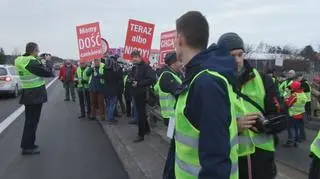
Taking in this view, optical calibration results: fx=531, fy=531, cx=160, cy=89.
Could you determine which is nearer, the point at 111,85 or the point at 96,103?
the point at 111,85

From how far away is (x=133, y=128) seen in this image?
1352 cm

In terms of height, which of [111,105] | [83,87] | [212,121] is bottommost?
[111,105]

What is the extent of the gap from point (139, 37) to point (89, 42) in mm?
2292

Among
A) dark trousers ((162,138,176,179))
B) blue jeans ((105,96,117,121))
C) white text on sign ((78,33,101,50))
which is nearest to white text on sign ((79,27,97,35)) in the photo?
white text on sign ((78,33,101,50))

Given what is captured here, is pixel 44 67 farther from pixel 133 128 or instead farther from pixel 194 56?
pixel 194 56

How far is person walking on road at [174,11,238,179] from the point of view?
274 centimetres

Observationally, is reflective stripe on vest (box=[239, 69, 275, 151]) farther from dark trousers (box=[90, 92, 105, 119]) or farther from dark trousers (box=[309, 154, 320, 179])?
dark trousers (box=[90, 92, 105, 119])

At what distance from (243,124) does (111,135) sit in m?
9.10

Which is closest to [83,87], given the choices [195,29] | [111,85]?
[111,85]

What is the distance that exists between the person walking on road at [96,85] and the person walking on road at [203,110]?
12254 mm

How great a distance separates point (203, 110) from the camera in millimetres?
2771

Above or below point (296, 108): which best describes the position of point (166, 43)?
above

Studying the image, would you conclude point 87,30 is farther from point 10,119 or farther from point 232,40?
point 232,40

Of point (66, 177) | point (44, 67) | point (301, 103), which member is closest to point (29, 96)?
point (44, 67)
